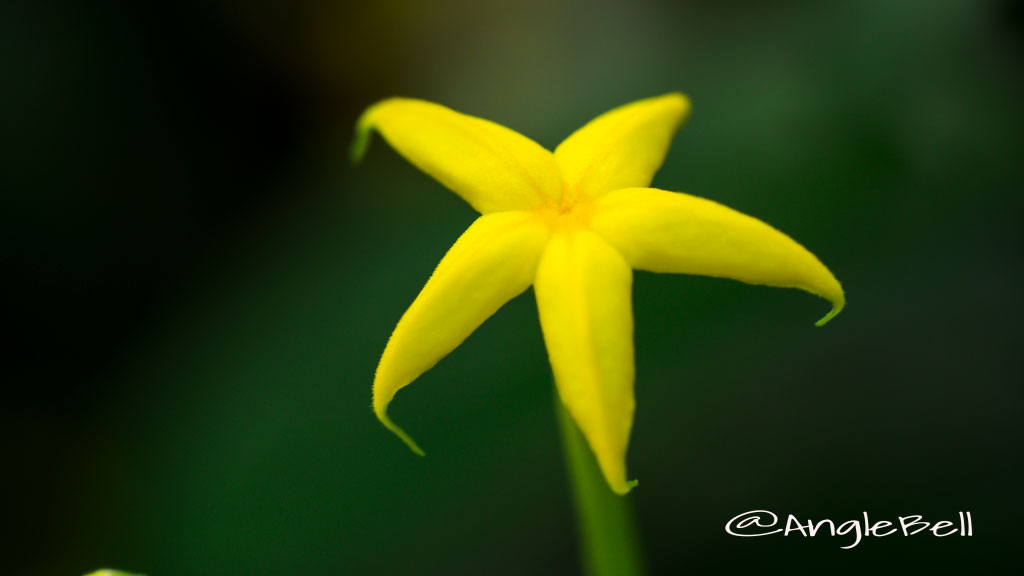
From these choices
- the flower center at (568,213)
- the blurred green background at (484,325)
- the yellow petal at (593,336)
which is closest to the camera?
the yellow petal at (593,336)

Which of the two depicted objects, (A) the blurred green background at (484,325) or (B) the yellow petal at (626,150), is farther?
(A) the blurred green background at (484,325)

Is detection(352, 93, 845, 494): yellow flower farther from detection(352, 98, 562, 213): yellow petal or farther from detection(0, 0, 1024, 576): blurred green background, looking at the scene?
detection(0, 0, 1024, 576): blurred green background

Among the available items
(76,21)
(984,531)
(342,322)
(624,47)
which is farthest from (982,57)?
(76,21)

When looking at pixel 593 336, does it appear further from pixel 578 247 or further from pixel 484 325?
pixel 484 325

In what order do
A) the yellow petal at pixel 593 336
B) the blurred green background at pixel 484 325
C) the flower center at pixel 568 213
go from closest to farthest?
1. the yellow petal at pixel 593 336
2. the flower center at pixel 568 213
3. the blurred green background at pixel 484 325

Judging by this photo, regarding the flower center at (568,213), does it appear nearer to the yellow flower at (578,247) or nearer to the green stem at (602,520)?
the yellow flower at (578,247)

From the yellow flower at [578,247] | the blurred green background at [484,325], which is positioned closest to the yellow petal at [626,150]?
the yellow flower at [578,247]

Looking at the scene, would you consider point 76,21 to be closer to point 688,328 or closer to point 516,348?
point 516,348
